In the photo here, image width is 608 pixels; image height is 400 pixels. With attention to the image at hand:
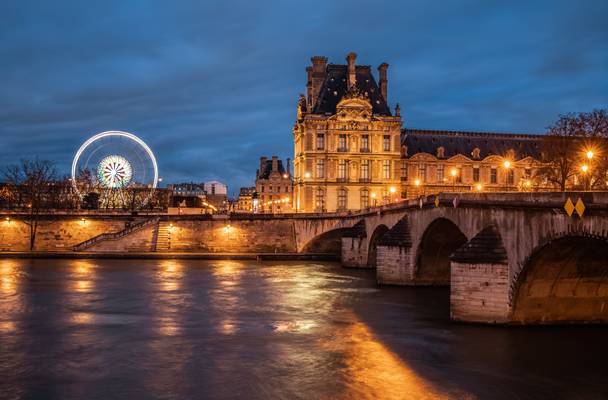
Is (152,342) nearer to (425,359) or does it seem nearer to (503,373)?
(425,359)

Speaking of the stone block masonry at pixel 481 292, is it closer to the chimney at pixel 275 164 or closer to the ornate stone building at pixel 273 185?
the ornate stone building at pixel 273 185

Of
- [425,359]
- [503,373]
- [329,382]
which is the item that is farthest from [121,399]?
[503,373]

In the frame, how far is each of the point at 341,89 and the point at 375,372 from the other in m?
71.3

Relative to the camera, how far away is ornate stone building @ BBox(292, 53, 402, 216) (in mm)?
88875

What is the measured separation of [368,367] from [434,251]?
22264mm

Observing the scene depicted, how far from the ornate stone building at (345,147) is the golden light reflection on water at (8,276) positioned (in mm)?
39384

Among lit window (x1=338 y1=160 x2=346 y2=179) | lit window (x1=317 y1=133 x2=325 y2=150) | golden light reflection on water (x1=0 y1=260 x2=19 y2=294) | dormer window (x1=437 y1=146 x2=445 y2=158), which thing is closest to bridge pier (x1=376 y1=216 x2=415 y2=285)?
golden light reflection on water (x1=0 y1=260 x2=19 y2=294)

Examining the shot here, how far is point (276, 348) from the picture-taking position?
28328 millimetres

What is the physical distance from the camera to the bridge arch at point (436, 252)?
43.6 metres

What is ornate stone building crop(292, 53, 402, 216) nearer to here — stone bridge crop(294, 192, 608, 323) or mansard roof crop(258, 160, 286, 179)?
stone bridge crop(294, 192, 608, 323)

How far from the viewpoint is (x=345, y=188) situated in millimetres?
89875

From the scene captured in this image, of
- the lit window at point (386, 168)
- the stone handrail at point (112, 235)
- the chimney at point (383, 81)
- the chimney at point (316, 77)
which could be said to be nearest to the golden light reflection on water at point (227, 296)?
the stone handrail at point (112, 235)

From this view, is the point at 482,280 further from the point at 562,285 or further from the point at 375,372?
the point at 375,372

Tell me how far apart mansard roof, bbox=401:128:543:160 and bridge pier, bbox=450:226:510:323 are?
66.1 metres
